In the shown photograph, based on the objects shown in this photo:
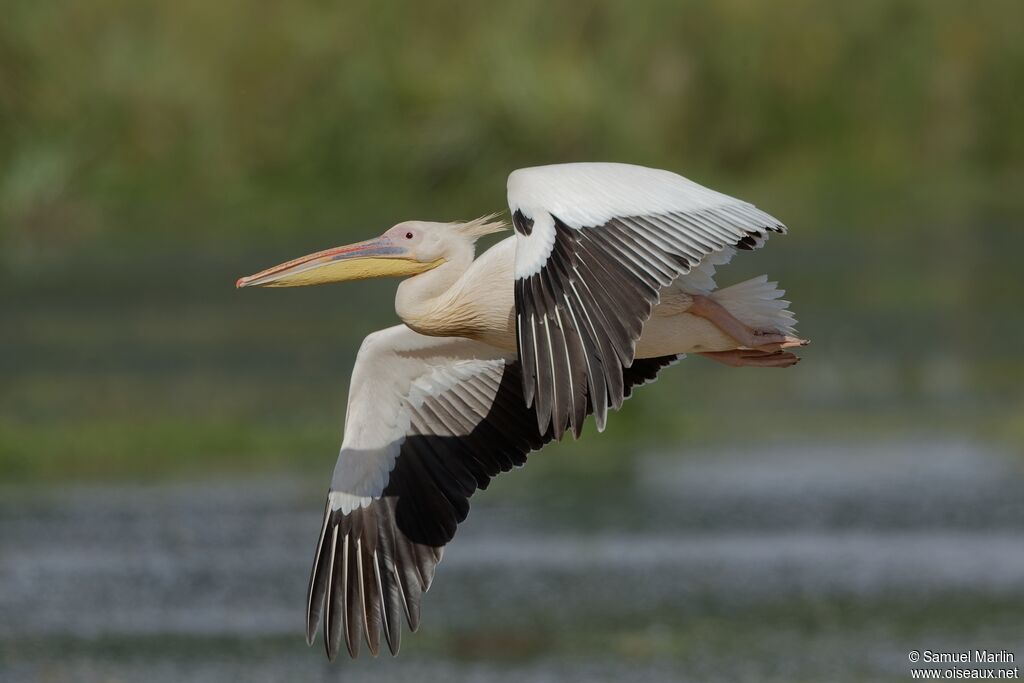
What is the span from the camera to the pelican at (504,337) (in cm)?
530

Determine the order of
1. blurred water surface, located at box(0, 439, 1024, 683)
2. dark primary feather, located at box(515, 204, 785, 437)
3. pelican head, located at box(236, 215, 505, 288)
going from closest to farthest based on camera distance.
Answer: dark primary feather, located at box(515, 204, 785, 437), pelican head, located at box(236, 215, 505, 288), blurred water surface, located at box(0, 439, 1024, 683)

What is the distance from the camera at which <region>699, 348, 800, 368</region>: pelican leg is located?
241 inches

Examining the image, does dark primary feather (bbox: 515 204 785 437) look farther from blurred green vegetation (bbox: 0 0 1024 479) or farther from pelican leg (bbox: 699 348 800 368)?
blurred green vegetation (bbox: 0 0 1024 479)

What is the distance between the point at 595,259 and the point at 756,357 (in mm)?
964

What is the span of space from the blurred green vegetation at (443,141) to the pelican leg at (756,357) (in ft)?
37.7

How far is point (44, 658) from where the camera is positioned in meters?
10.1

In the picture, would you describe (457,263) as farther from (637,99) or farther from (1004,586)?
(637,99)

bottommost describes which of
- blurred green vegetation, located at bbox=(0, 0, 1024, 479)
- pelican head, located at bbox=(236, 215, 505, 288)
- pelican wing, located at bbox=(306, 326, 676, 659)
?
pelican wing, located at bbox=(306, 326, 676, 659)

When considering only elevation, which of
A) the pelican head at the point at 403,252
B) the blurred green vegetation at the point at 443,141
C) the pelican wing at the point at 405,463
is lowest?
the pelican wing at the point at 405,463

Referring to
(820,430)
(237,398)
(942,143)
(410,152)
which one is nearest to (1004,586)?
(820,430)

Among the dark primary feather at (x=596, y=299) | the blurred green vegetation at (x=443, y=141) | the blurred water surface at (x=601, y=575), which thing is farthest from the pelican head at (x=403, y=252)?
the blurred green vegetation at (x=443, y=141)

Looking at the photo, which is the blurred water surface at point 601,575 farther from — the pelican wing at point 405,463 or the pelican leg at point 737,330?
the pelican leg at point 737,330

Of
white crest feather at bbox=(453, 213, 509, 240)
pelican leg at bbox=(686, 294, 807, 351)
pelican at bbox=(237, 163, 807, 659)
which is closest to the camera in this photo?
pelican at bbox=(237, 163, 807, 659)

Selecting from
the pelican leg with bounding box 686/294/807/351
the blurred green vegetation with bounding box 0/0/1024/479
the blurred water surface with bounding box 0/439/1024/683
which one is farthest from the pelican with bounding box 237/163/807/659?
the blurred green vegetation with bounding box 0/0/1024/479
